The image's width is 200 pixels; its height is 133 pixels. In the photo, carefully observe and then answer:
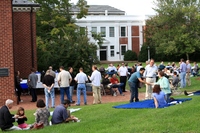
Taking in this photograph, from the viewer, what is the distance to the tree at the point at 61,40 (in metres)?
25.7

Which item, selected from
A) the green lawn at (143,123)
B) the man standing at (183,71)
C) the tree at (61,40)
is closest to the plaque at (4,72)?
the tree at (61,40)

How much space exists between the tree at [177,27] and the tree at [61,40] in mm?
24737

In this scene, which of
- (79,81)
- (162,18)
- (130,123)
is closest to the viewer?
(130,123)

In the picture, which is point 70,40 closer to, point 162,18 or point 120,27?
point 162,18

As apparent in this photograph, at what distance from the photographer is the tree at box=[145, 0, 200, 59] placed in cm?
6284

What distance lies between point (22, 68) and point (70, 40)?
12.2 feet

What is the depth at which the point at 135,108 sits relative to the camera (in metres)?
14.1

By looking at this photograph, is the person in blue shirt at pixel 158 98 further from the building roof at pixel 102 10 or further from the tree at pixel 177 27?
the building roof at pixel 102 10

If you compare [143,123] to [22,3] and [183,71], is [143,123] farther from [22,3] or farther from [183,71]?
[22,3]

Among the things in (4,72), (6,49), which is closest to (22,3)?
(6,49)

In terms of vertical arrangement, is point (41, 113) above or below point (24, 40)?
below

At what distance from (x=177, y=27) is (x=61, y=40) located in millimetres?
40223

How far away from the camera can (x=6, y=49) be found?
19.2 m

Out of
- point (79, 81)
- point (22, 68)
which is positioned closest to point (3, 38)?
point (79, 81)
